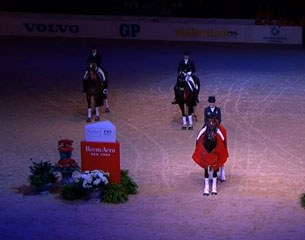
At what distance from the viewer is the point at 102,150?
14273mm

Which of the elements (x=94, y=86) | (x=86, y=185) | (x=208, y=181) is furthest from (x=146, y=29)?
(x=86, y=185)

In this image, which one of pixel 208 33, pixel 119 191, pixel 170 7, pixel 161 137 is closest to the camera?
pixel 119 191

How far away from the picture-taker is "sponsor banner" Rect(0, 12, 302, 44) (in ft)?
113

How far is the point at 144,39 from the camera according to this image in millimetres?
35500

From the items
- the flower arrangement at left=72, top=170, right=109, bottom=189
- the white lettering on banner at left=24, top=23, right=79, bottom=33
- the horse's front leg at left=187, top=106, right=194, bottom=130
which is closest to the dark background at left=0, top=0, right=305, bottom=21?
the white lettering on banner at left=24, top=23, right=79, bottom=33

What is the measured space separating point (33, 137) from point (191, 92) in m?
4.11

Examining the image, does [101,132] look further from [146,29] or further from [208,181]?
[146,29]

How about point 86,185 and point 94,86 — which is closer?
point 86,185

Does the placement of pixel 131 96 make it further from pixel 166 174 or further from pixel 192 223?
pixel 192 223

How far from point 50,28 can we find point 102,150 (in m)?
22.4

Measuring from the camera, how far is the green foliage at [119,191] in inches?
544

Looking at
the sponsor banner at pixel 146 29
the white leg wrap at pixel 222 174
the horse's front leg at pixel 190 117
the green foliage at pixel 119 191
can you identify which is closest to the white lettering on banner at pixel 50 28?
the sponsor banner at pixel 146 29

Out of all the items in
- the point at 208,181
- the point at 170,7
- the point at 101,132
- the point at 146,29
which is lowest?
the point at 208,181

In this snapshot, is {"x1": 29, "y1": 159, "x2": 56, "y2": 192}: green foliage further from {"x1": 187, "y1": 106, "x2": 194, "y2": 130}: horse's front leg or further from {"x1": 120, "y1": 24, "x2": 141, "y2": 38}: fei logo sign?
{"x1": 120, "y1": 24, "x2": 141, "y2": 38}: fei logo sign
